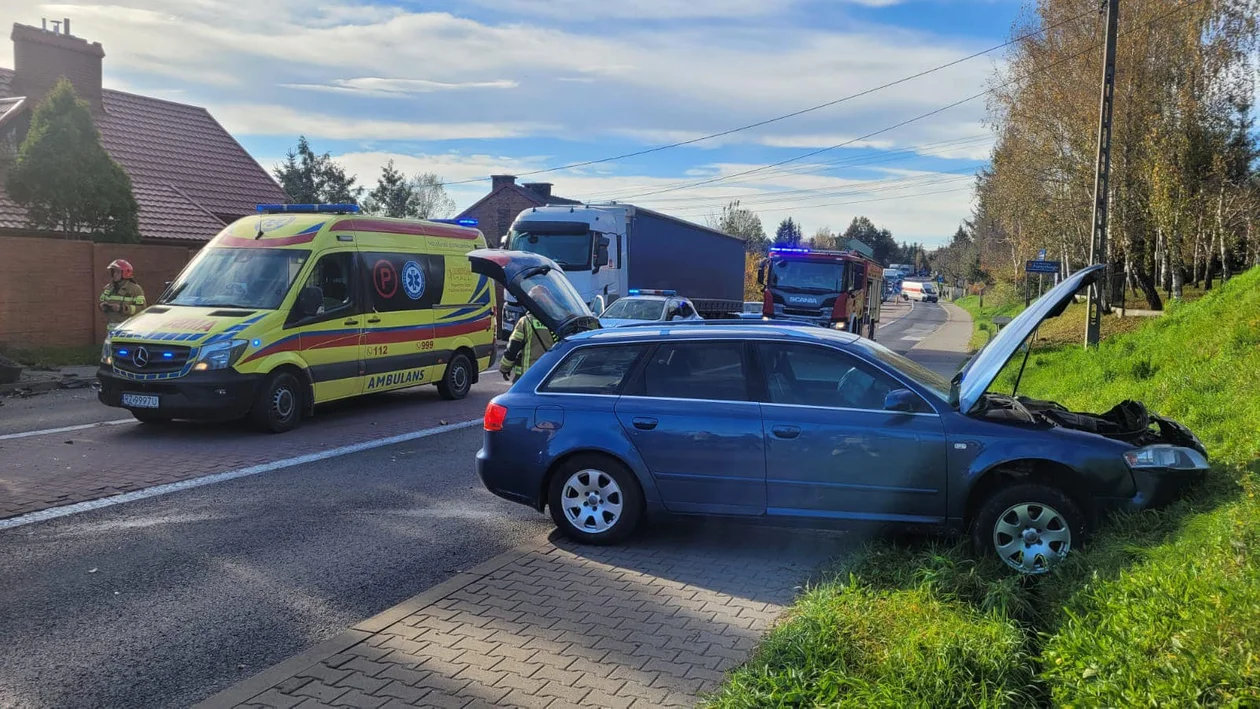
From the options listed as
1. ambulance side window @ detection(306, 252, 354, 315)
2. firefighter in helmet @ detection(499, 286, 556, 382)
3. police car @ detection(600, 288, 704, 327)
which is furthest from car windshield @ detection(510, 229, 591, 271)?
firefighter in helmet @ detection(499, 286, 556, 382)

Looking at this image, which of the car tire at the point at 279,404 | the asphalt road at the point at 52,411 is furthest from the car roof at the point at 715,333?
the asphalt road at the point at 52,411

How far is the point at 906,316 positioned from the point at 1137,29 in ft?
111

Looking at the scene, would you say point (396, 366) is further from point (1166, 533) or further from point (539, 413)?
point (1166, 533)

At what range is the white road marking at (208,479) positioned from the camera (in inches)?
265

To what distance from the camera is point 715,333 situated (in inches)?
246

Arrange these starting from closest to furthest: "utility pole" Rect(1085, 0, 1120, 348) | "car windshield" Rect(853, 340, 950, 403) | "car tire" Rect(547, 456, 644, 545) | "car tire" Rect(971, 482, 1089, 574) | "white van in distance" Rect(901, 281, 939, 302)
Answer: "car tire" Rect(971, 482, 1089, 574) → "car windshield" Rect(853, 340, 950, 403) → "car tire" Rect(547, 456, 644, 545) → "utility pole" Rect(1085, 0, 1120, 348) → "white van in distance" Rect(901, 281, 939, 302)

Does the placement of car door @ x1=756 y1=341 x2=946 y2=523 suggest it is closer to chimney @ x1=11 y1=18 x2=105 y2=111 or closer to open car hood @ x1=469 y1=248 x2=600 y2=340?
open car hood @ x1=469 y1=248 x2=600 y2=340

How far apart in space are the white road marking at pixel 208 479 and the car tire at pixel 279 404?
116 cm

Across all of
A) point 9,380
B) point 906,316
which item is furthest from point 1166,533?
point 906,316

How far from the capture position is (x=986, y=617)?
4.18 metres

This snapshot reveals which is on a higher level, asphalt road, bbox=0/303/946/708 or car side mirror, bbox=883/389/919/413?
car side mirror, bbox=883/389/919/413

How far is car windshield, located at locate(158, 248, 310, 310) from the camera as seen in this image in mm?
10547

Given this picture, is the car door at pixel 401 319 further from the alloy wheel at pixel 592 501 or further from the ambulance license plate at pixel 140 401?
the alloy wheel at pixel 592 501

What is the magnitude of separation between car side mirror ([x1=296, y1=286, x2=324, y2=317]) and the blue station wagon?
16.7 feet
